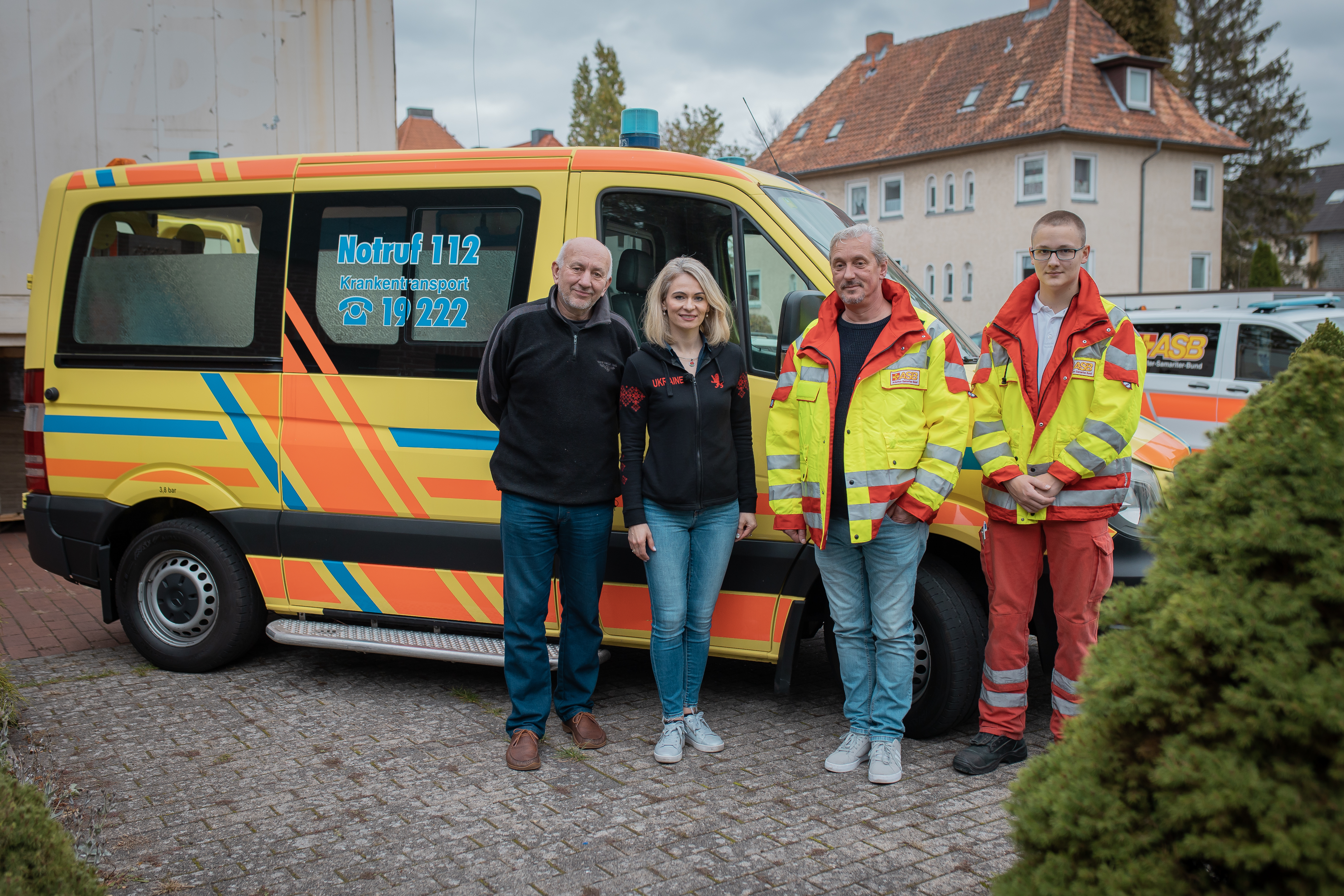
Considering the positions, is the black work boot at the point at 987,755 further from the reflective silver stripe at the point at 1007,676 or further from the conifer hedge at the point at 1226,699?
the conifer hedge at the point at 1226,699

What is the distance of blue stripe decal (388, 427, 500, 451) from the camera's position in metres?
4.57

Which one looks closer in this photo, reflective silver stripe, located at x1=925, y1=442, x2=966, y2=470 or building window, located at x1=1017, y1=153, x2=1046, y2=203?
reflective silver stripe, located at x1=925, y1=442, x2=966, y2=470

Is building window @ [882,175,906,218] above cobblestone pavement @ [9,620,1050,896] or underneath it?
above

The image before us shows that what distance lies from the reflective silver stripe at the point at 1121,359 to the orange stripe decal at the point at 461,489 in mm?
2514

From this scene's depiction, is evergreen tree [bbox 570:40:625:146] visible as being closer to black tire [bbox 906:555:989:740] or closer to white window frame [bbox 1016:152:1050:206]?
white window frame [bbox 1016:152:1050:206]

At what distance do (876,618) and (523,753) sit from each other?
144 cm

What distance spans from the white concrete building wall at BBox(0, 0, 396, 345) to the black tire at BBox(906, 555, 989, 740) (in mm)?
6521

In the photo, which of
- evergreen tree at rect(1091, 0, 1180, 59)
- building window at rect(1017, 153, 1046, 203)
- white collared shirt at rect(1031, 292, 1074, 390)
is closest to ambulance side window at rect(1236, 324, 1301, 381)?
white collared shirt at rect(1031, 292, 1074, 390)

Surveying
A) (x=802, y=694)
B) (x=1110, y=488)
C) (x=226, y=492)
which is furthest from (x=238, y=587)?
(x=1110, y=488)

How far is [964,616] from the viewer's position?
4.15 metres

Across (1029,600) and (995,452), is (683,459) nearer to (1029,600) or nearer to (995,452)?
(995,452)

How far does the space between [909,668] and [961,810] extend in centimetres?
57

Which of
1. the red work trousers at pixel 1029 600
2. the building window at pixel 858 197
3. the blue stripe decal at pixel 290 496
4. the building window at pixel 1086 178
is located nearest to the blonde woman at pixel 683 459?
the red work trousers at pixel 1029 600

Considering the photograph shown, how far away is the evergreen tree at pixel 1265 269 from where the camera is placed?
31.0 meters
